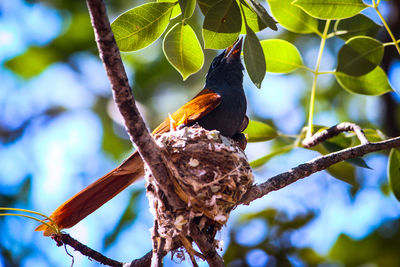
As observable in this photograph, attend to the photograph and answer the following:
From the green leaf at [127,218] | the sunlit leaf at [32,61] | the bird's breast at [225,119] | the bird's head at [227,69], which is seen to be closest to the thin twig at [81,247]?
the bird's breast at [225,119]

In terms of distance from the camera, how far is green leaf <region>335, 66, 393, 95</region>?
384 cm

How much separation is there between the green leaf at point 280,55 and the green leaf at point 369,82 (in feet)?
1.23

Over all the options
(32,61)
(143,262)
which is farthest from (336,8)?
(32,61)

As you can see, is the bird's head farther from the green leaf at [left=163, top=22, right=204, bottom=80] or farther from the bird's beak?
the green leaf at [left=163, top=22, right=204, bottom=80]

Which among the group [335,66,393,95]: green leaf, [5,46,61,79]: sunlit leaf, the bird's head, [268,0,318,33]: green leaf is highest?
[5,46,61,79]: sunlit leaf

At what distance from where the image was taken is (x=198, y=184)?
3.12 metres

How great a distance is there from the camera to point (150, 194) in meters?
3.25

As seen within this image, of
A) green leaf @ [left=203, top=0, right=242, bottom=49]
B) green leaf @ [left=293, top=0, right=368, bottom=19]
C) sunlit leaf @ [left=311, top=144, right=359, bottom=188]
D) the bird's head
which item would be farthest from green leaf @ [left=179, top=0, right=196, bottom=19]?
the bird's head

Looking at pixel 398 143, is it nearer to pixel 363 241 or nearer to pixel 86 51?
pixel 363 241

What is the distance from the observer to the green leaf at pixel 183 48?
10.4 feet

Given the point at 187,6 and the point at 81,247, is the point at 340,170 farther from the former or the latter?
the point at 81,247

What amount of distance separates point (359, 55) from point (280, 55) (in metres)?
0.64

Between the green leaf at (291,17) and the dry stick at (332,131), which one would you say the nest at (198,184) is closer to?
the dry stick at (332,131)

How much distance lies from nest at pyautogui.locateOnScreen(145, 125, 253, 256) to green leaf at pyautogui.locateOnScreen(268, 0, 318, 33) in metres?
1.04
